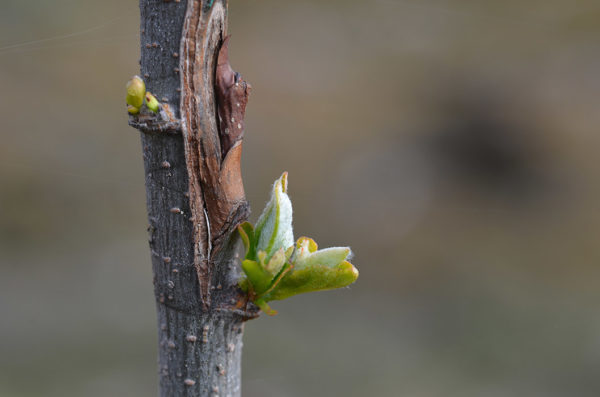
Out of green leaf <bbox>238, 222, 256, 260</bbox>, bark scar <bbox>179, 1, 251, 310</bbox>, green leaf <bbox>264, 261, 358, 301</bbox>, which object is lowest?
green leaf <bbox>264, 261, 358, 301</bbox>

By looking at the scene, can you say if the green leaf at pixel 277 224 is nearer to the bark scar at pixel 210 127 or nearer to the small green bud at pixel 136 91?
the bark scar at pixel 210 127

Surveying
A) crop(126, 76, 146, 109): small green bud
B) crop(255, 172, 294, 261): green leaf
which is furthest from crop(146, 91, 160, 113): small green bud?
crop(255, 172, 294, 261): green leaf

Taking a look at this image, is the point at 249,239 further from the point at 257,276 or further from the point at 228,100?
the point at 228,100

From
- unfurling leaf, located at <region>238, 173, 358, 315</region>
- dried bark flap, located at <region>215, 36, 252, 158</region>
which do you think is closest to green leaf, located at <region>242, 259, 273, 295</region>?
unfurling leaf, located at <region>238, 173, 358, 315</region>

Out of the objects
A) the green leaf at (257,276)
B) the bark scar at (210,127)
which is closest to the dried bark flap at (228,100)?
the bark scar at (210,127)

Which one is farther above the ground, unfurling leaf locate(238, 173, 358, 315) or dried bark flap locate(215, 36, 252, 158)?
dried bark flap locate(215, 36, 252, 158)

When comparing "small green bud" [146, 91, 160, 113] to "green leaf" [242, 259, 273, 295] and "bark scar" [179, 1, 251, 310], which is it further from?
"green leaf" [242, 259, 273, 295]

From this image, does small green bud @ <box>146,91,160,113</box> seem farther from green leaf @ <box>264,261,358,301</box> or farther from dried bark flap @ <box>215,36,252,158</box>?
green leaf @ <box>264,261,358,301</box>

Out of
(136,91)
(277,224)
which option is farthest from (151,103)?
(277,224)
